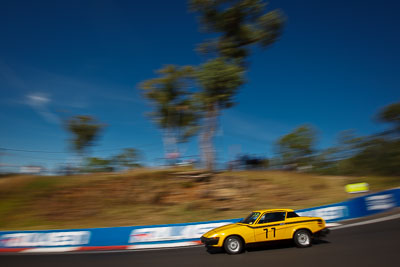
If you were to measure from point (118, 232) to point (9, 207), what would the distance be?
11.9m

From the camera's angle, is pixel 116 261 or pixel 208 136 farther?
pixel 208 136

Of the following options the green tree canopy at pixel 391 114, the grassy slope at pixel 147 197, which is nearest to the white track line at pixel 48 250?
the grassy slope at pixel 147 197

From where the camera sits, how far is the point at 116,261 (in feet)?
28.3

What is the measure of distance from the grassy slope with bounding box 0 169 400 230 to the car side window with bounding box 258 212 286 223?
9515 millimetres

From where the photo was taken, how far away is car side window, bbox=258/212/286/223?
8508mm

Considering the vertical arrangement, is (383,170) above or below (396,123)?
below

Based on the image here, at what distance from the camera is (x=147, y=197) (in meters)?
20.5

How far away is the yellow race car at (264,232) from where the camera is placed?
8.30 metres

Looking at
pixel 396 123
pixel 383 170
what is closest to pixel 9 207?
pixel 383 170

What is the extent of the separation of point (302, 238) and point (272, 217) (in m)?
1.19

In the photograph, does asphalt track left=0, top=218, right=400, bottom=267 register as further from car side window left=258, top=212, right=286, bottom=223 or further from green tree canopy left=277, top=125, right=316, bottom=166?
green tree canopy left=277, top=125, right=316, bottom=166

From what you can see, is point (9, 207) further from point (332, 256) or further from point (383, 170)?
point (383, 170)

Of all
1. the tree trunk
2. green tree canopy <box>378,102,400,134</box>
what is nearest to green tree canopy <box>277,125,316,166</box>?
green tree canopy <box>378,102,400,134</box>

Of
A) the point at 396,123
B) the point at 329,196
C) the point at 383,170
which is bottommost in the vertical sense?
the point at 329,196
